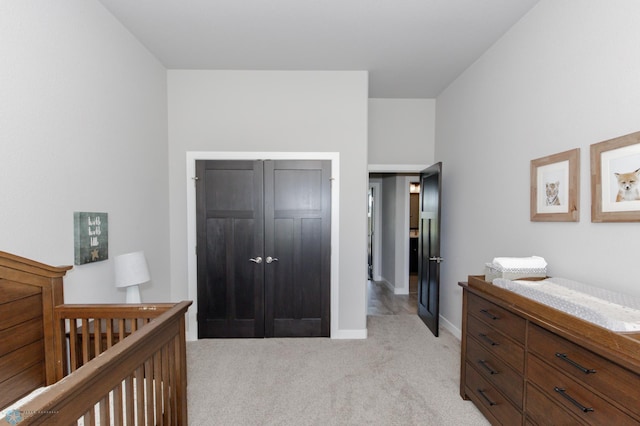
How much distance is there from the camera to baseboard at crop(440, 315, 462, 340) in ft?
11.0

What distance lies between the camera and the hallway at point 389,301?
14.3 feet

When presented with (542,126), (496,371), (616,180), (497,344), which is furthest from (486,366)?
(542,126)

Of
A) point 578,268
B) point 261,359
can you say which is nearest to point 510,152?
point 578,268

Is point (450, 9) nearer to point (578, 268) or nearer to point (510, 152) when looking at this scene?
point (510, 152)

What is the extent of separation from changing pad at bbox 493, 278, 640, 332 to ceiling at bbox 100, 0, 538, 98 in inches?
78.9

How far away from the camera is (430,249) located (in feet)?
12.0

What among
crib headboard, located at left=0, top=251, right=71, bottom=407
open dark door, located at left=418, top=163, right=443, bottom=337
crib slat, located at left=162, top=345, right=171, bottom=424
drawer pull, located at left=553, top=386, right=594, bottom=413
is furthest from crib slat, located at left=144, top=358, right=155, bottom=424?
open dark door, located at left=418, top=163, right=443, bottom=337

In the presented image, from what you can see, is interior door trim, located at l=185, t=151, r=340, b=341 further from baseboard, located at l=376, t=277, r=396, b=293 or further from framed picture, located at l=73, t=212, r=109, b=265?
baseboard, located at l=376, t=277, r=396, b=293

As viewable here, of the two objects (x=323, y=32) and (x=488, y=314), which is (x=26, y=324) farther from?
(x=323, y=32)

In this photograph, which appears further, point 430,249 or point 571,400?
point 430,249

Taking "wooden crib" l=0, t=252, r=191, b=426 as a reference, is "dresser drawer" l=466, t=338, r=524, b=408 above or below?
below

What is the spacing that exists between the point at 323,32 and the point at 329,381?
9.73ft

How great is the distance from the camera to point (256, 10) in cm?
230

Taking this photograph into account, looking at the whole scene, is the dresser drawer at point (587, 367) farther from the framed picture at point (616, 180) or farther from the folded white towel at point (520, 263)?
the framed picture at point (616, 180)
